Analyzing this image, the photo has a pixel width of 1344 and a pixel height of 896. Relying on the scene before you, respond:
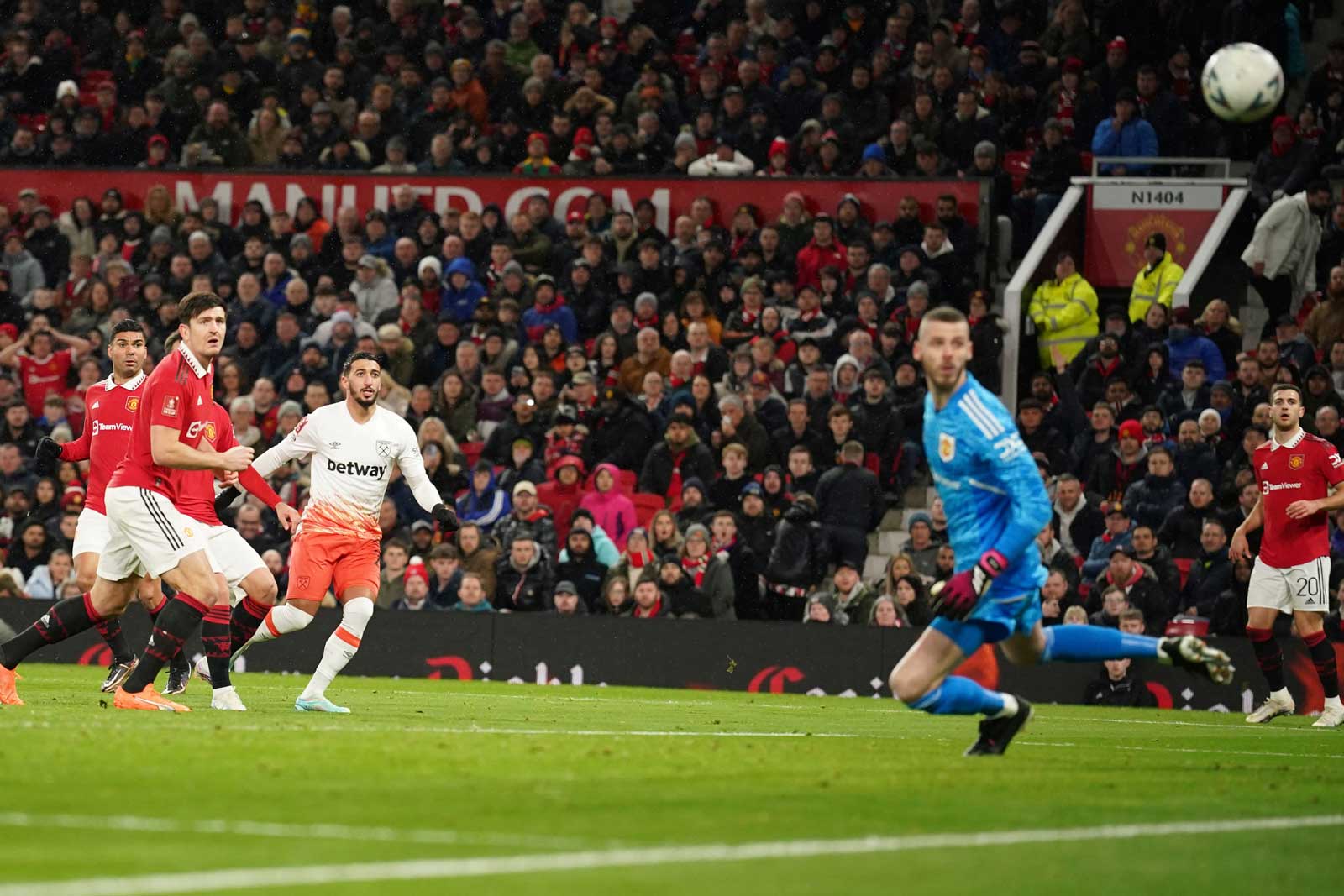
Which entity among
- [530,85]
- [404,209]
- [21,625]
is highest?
[530,85]

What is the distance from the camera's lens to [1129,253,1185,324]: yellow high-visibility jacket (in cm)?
2259

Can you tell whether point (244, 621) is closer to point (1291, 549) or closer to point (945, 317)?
point (945, 317)

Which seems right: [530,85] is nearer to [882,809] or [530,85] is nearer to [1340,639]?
[1340,639]

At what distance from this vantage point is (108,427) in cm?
1420

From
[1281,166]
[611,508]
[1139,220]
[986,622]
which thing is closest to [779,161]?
[1139,220]

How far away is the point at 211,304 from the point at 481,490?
10.1 meters

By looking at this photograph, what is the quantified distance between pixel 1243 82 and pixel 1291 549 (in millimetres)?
6390

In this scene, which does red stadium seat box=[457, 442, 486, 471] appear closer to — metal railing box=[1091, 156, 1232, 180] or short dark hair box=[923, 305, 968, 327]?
metal railing box=[1091, 156, 1232, 180]

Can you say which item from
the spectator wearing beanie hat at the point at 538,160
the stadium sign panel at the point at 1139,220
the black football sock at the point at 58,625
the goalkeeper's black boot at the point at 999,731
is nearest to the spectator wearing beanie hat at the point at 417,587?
the spectator wearing beanie hat at the point at 538,160

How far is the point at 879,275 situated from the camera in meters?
22.9

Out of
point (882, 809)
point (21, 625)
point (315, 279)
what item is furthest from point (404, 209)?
point (882, 809)

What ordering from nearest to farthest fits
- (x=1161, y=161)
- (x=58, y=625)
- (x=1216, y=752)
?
(x=1216, y=752), (x=58, y=625), (x=1161, y=161)

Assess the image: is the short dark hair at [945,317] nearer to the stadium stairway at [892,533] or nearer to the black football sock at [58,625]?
the black football sock at [58,625]

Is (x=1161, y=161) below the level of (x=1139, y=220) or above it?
above
